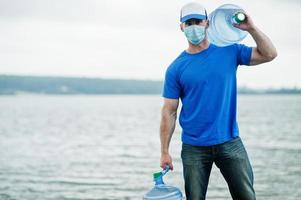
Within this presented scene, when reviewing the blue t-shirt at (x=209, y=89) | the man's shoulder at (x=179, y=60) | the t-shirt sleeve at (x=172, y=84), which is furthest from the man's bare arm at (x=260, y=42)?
the t-shirt sleeve at (x=172, y=84)

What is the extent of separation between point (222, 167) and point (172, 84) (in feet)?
2.95

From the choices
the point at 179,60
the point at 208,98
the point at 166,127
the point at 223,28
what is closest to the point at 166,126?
the point at 166,127

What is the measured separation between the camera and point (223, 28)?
5.19 m

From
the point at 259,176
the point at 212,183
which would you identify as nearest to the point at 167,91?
the point at 212,183

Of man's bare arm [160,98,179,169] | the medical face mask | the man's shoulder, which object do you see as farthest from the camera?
man's bare arm [160,98,179,169]

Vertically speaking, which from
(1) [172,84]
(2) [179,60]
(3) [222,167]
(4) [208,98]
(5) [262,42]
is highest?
(5) [262,42]

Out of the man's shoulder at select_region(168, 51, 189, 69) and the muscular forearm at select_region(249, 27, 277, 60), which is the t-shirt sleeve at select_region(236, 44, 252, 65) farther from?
the man's shoulder at select_region(168, 51, 189, 69)

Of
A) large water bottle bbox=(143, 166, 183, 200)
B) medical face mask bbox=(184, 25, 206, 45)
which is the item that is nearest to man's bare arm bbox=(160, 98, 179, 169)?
large water bottle bbox=(143, 166, 183, 200)

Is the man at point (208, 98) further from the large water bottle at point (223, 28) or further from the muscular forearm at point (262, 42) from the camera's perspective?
the large water bottle at point (223, 28)

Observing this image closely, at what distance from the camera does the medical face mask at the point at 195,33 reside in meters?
4.80

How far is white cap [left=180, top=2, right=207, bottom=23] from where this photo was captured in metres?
4.86

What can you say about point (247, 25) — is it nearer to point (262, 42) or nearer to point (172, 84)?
point (262, 42)

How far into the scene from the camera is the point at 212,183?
576 inches

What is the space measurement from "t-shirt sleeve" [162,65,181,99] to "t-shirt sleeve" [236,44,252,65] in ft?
2.00
